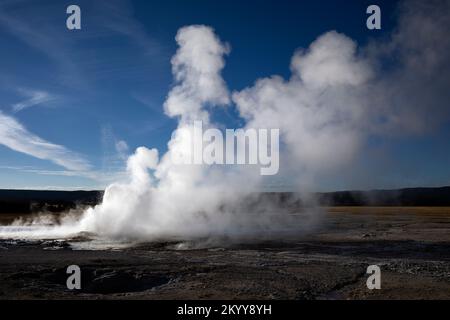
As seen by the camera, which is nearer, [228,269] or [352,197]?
[228,269]

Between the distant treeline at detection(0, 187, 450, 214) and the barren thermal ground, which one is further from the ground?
the barren thermal ground

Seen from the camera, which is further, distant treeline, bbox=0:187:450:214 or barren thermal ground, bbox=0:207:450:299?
distant treeline, bbox=0:187:450:214

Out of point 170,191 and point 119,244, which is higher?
point 170,191

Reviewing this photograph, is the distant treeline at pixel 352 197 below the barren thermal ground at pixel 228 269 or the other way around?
below

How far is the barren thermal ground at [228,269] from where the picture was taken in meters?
8.78

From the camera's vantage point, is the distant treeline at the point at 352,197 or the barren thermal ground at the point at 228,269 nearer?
the barren thermal ground at the point at 228,269

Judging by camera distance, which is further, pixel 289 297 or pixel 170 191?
pixel 170 191

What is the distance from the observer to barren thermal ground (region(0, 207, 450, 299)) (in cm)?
878

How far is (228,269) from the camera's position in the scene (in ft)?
37.1

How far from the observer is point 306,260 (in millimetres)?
12883

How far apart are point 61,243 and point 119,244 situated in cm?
258

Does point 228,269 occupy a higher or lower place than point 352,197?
higher
